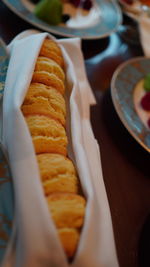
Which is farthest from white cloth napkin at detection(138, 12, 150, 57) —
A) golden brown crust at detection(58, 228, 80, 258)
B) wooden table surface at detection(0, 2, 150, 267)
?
golden brown crust at detection(58, 228, 80, 258)

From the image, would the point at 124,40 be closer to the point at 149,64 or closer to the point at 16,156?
the point at 149,64

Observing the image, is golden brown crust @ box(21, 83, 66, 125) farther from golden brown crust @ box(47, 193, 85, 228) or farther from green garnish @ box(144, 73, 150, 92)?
green garnish @ box(144, 73, 150, 92)

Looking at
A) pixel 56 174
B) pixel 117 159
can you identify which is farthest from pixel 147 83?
pixel 56 174

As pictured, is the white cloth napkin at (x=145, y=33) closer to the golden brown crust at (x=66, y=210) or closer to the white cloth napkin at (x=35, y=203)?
the white cloth napkin at (x=35, y=203)

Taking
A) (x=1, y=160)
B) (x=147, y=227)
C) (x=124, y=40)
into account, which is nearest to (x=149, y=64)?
(x=124, y=40)

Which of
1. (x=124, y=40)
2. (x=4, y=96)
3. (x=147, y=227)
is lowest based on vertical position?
(x=147, y=227)

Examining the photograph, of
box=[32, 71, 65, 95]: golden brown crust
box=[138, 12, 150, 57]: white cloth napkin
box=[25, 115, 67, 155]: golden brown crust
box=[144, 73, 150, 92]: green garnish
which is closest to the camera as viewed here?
box=[25, 115, 67, 155]: golden brown crust
